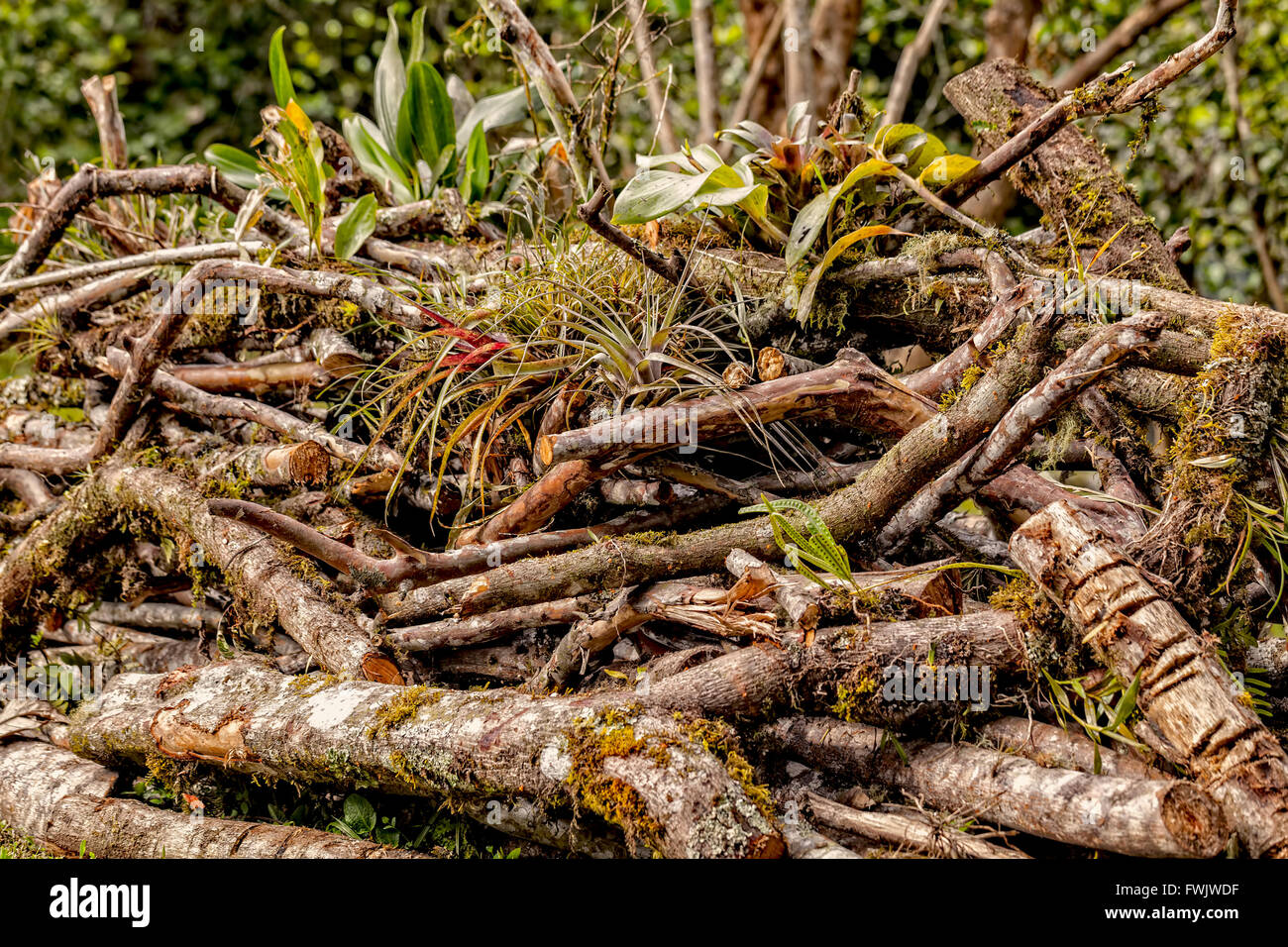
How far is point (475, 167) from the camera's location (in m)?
3.90

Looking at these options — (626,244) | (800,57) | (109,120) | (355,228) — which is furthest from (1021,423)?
(109,120)

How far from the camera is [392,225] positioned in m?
3.75

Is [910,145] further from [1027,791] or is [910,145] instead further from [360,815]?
[360,815]

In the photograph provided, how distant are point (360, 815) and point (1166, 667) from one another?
185 cm

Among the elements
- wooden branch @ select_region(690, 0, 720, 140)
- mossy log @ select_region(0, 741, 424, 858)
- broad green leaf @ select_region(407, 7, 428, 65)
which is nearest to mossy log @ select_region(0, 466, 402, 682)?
mossy log @ select_region(0, 741, 424, 858)

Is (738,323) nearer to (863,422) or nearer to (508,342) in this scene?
(863,422)

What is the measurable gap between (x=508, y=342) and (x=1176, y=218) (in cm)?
627

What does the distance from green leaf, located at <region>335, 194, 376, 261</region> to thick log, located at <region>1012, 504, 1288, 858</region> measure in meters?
2.36

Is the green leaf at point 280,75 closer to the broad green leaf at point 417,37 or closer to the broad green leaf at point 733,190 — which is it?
the broad green leaf at point 417,37

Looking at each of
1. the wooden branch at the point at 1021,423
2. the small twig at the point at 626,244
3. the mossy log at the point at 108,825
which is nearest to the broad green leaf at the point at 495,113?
the small twig at the point at 626,244

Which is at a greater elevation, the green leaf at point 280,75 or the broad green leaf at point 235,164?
the green leaf at point 280,75

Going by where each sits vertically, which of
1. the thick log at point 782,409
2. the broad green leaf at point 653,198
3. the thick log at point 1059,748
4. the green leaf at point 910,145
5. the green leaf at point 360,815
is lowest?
the green leaf at point 360,815

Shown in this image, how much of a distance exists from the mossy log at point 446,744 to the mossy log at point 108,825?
0.39 feet

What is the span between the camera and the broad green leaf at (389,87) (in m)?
4.18
